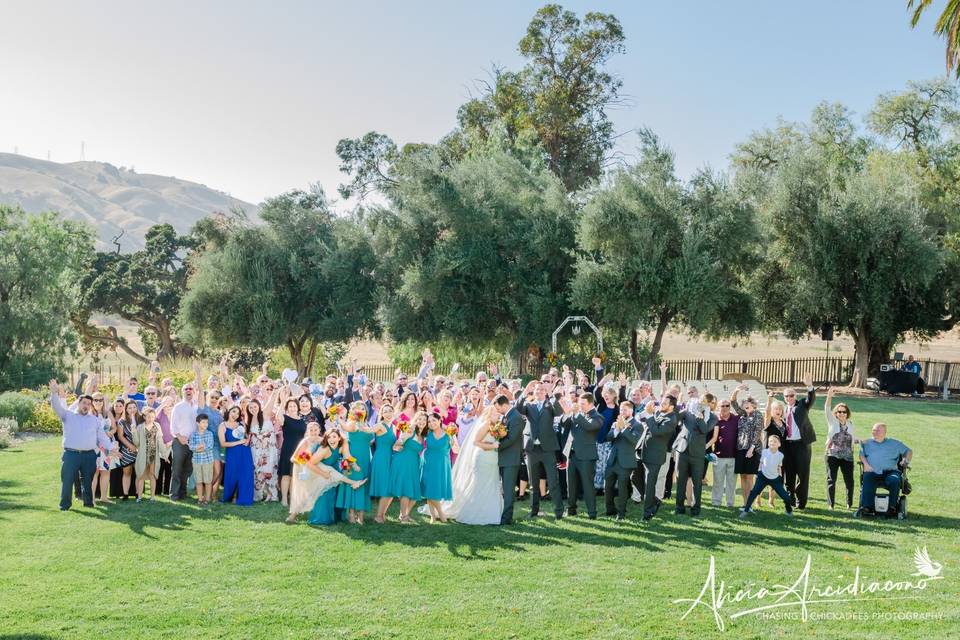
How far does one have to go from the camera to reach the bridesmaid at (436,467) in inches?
445

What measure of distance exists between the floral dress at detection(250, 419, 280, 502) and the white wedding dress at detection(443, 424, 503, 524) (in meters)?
2.80

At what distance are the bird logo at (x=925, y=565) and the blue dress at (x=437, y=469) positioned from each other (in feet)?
18.1

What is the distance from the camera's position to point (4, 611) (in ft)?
26.1

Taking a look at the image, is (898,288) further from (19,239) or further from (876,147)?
(19,239)

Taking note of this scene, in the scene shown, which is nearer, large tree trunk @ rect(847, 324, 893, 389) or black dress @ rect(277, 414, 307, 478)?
black dress @ rect(277, 414, 307, 478)

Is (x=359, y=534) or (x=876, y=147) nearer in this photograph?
(x=359, y=534)

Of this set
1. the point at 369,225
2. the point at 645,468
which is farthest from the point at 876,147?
the point at 645,468

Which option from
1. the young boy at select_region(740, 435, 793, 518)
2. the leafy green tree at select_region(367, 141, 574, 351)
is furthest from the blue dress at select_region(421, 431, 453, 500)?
the leafy green tree at select_region(367, 141, 574, 351)

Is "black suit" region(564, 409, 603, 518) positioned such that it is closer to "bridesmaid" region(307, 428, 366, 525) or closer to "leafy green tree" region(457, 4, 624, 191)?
"bridesmaid" region(307, 428, 366, 525)

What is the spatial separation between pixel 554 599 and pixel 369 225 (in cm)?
2778

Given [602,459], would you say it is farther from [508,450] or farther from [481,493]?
[481,493]

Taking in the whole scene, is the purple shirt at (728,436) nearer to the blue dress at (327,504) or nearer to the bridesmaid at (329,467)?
the bridesmaid at (329,467)

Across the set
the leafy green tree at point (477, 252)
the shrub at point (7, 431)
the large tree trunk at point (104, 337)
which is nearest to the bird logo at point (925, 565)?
the shrub at point (7, 431)

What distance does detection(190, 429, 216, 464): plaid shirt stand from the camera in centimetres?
1223
